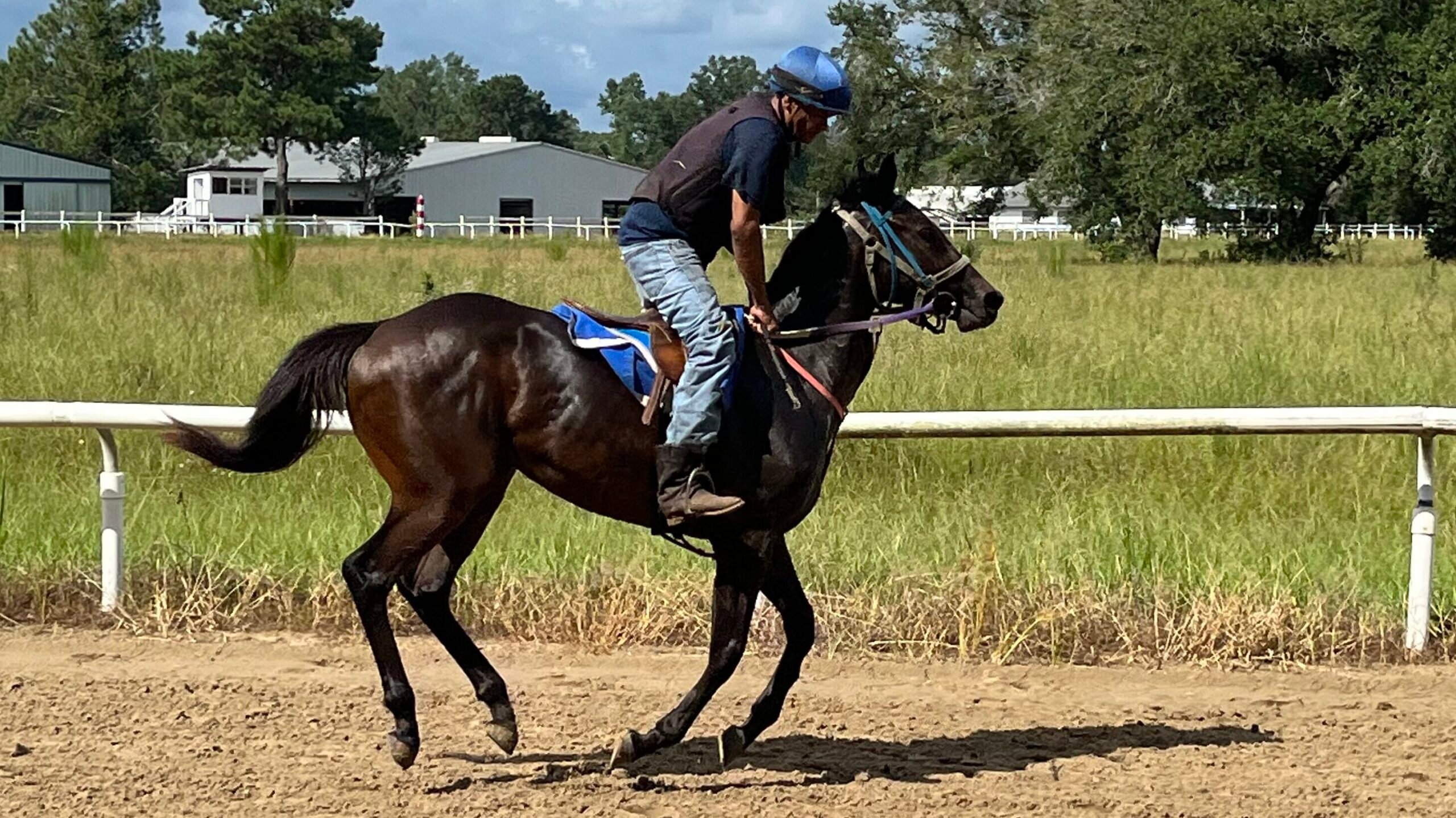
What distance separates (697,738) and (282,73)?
7988 cm

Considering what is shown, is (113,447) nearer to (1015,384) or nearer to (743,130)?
(743,130)

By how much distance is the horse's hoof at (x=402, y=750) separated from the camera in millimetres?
5602

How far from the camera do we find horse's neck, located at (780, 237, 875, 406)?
593 centimetres

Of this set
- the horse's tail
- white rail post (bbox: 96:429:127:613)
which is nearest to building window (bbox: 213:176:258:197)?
white rail post (bbox: 96:429:127:613)

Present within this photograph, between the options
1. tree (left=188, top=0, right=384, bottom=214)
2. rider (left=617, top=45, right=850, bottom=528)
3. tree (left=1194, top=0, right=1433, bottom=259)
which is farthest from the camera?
tree (left=188, top=0, right=384, bottom=214)

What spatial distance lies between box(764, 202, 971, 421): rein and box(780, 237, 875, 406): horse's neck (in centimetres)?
2

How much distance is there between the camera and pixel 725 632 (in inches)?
225

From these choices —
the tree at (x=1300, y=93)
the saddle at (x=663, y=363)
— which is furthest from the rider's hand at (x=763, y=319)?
the tree at (x=1300, y=93)

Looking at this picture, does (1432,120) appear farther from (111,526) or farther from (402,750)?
(402,750)

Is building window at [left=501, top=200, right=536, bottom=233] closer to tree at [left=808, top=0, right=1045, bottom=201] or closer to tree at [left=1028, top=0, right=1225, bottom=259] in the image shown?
tree at [left=808, top=0, right=1045, bottom=201]

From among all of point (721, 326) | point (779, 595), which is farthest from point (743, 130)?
point (779, 595)

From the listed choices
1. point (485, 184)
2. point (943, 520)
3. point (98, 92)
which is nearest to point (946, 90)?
point (485, 184)

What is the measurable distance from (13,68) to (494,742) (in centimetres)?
12001

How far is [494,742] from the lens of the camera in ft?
19.6
